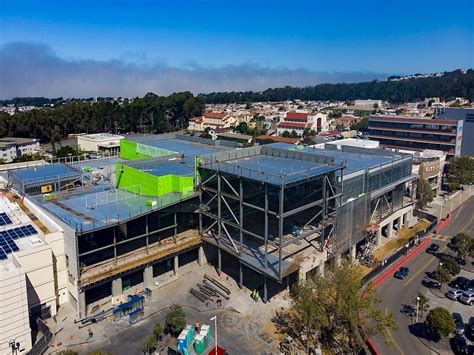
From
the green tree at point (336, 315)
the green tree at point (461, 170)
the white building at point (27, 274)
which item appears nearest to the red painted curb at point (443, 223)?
the green tree at point (461, 170)

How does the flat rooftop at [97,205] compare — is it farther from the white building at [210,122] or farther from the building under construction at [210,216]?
the white building at [210,122]

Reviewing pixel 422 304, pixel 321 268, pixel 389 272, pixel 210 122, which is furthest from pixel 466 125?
pixel 210 122

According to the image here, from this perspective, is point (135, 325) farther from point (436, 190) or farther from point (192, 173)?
point (436, 190)

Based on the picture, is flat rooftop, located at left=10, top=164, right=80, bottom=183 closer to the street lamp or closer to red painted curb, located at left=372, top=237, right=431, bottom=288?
the street lamp

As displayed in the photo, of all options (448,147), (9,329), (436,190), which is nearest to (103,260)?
(9,329)

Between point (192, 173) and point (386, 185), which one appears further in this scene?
point (386, 185)

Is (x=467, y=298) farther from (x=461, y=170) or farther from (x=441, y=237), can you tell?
(x=461, y=170)

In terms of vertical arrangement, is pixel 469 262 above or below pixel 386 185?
below

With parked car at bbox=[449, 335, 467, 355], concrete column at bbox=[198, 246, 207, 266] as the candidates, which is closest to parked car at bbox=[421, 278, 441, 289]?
parked car at bbox=[449, 335, 467, 355]
